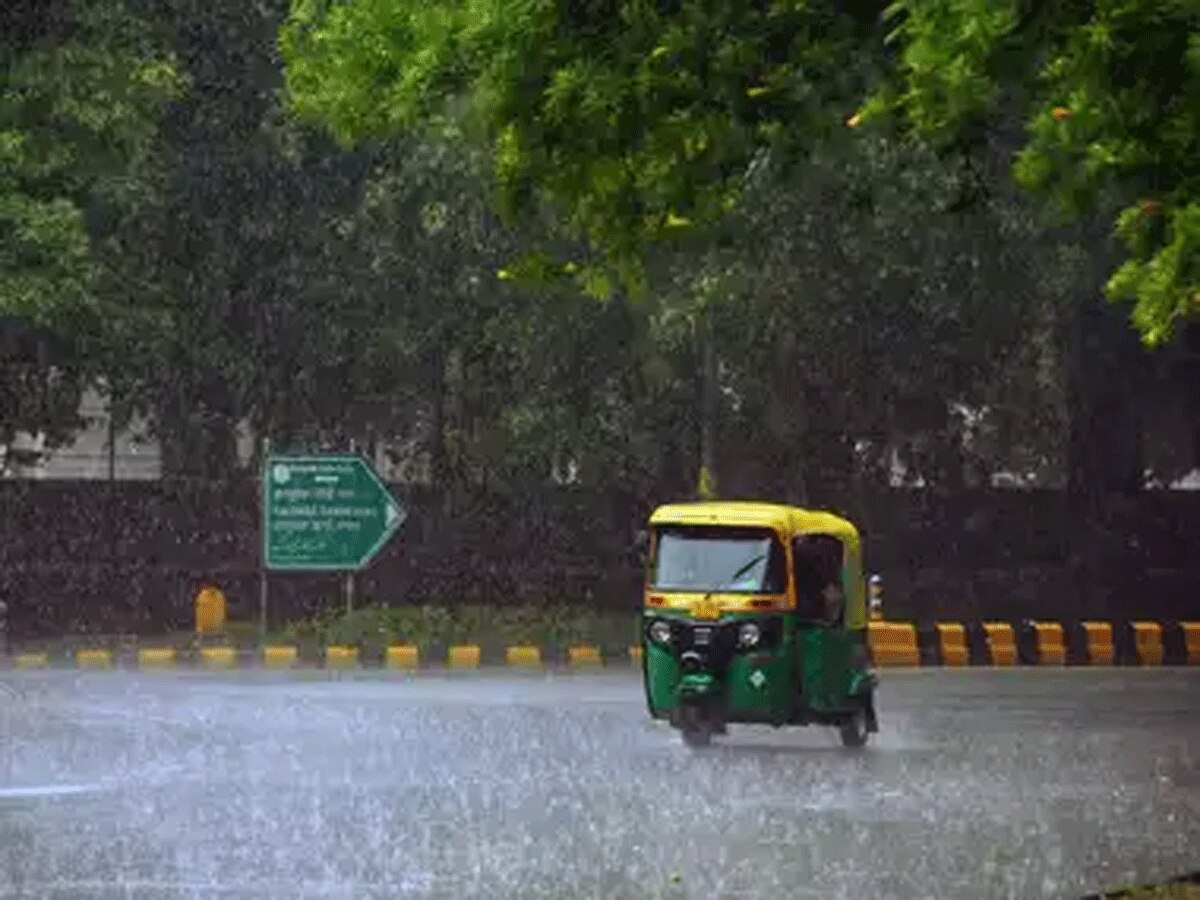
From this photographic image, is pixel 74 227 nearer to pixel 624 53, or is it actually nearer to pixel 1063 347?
pixel 1063 347

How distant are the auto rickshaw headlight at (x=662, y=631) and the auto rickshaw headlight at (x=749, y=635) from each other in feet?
1.69

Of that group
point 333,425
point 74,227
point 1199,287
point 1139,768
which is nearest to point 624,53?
point 1199,287

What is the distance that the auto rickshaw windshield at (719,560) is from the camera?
22141mm

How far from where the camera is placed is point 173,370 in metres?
39.4

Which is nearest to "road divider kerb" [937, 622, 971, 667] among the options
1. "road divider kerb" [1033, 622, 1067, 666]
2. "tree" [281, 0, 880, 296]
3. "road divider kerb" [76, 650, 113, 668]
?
"road divider kerb" [1033, 622, 1067, 666]

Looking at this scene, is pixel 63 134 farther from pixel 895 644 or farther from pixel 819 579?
pixel 819 579

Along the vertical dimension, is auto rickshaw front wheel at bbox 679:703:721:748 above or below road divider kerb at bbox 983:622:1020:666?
below

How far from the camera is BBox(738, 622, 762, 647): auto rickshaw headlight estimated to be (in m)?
21.7

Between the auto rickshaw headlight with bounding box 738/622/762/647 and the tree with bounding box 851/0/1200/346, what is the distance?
38.2 feet

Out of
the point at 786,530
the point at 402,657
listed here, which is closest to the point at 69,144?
the point at 402,657

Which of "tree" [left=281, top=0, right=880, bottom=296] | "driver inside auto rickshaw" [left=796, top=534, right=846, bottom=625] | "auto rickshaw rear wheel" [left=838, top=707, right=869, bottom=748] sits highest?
"tree" [left=281, top=0, right=880, bottom=296]

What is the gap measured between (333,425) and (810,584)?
757 inches

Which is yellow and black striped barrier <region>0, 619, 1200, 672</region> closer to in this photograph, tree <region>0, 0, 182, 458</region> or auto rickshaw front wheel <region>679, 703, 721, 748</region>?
tree <region>0, 0, 182, 458</region>

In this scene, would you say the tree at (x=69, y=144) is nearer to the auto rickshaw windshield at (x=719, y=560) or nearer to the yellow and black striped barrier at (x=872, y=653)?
the yellow and black striped barrier at (x=872, y=653)
